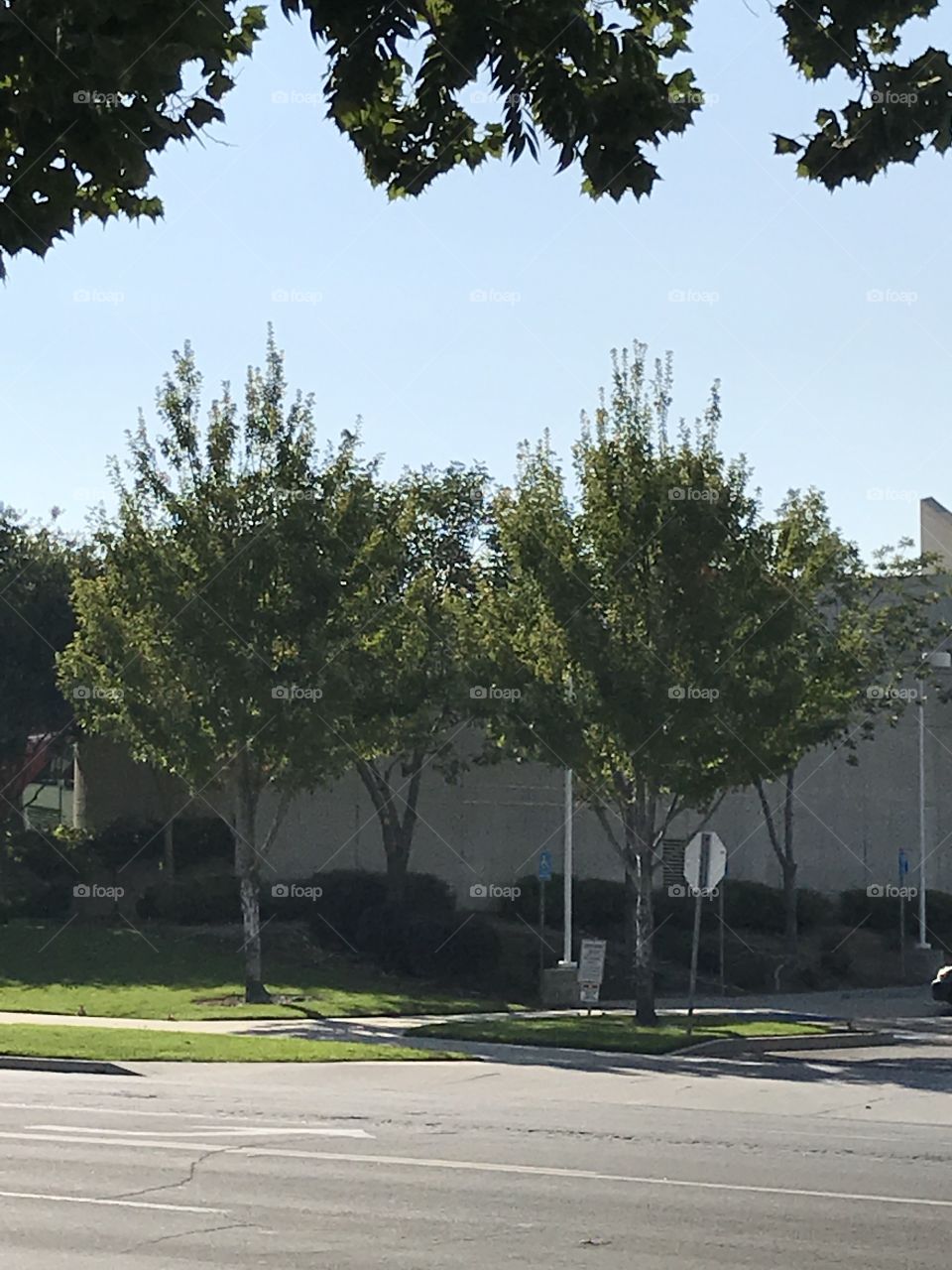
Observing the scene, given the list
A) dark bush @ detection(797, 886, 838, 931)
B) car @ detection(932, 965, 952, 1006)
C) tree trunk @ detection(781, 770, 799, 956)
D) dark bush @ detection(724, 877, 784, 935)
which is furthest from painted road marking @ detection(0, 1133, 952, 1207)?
dark bush @ detection(797, 886, 838, 931)

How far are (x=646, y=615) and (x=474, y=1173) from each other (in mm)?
13872

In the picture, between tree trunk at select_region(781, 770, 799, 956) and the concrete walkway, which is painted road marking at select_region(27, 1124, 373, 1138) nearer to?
the concrete walkway

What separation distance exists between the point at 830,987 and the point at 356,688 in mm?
13752

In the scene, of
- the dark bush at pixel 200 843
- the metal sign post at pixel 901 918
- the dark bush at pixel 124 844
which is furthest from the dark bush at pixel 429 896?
the metal sign post at pixel 901 918

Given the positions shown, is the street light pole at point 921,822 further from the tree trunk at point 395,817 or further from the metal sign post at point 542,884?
the tree trunk at point 395,817

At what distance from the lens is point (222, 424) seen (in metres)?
29.0

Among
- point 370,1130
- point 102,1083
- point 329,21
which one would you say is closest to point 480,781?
point 102,1083

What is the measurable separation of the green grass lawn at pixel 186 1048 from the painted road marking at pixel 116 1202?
1015 centimetres

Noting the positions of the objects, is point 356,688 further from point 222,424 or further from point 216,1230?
point 216,1230

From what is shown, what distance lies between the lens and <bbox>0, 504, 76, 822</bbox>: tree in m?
40.8

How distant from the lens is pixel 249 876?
100ft

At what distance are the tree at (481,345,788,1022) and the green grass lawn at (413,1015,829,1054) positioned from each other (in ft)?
3.53

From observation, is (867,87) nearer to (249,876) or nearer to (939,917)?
(249,876)

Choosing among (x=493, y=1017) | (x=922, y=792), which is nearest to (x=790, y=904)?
(x=922, y=792)
